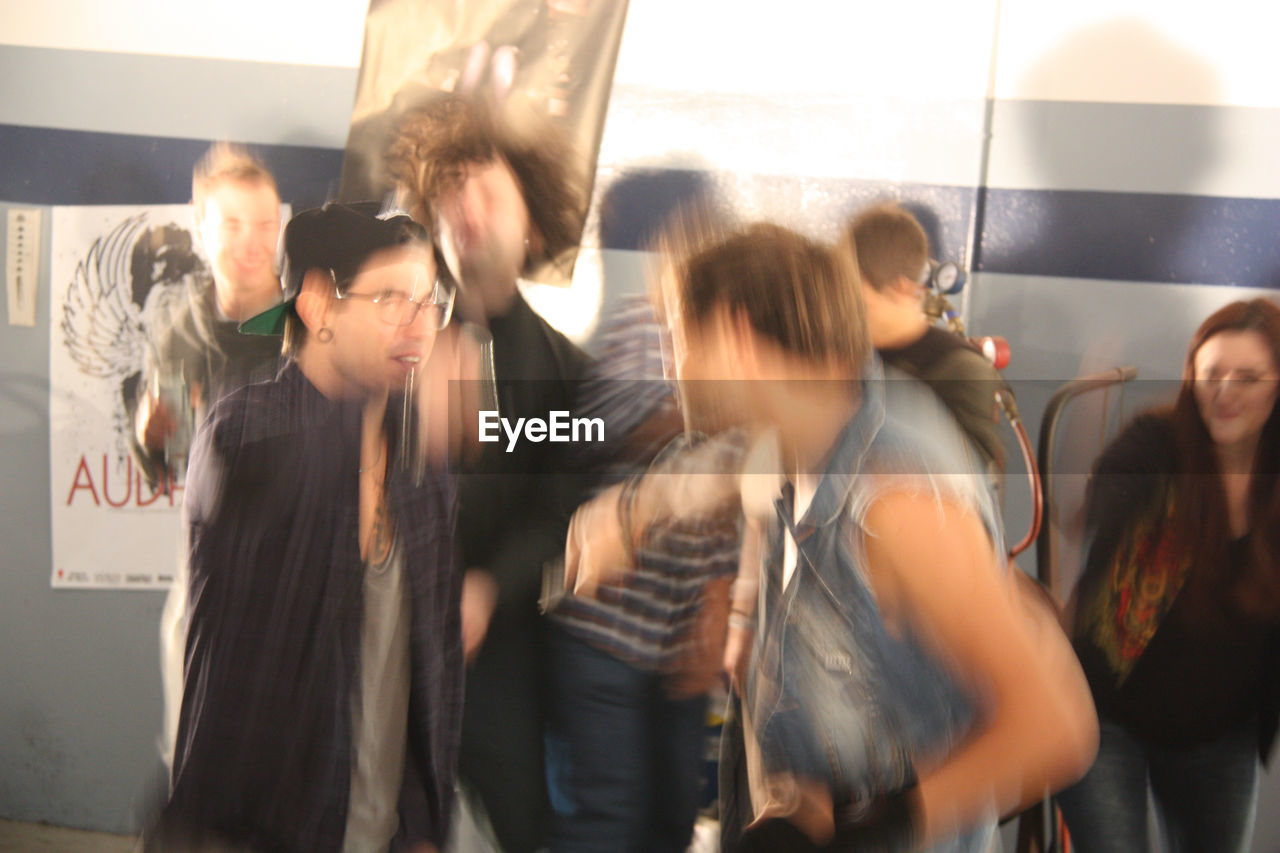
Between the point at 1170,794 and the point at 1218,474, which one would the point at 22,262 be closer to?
the point at 1218,474

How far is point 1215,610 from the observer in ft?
4.75

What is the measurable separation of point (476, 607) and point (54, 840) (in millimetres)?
1014

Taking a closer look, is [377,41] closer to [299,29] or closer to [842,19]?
[299,29]

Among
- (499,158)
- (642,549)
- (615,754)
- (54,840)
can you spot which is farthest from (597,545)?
(54,840)

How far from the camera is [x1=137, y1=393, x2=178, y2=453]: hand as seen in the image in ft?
5.04

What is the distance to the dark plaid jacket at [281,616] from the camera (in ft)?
4.48

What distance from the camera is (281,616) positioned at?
4.50 ft

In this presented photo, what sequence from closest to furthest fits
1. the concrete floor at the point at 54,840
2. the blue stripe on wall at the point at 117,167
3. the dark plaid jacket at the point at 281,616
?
the dark plaid jacket at the point at 281,616, the blue stripe on wall at the point at 117,167, the concrete floor at the point at 54,840

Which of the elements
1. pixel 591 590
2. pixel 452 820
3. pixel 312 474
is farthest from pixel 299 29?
pixel 452 820

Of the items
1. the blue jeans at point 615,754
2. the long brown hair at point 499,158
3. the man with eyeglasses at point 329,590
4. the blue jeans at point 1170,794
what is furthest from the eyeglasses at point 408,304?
the blue jeans at point 1170,794

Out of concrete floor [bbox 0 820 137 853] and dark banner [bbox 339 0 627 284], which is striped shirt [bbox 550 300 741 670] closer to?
dark banner [bbox 339 0 627 284]

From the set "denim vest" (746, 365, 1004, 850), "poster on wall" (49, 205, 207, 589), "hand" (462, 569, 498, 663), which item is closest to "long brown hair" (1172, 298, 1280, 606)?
"denim vest" (746, 365, 1004, 850)

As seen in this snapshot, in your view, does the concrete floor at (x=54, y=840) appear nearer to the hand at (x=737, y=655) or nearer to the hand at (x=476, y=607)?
the hand at (x=476, y=607)

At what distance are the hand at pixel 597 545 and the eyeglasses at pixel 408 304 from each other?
1.31ft
